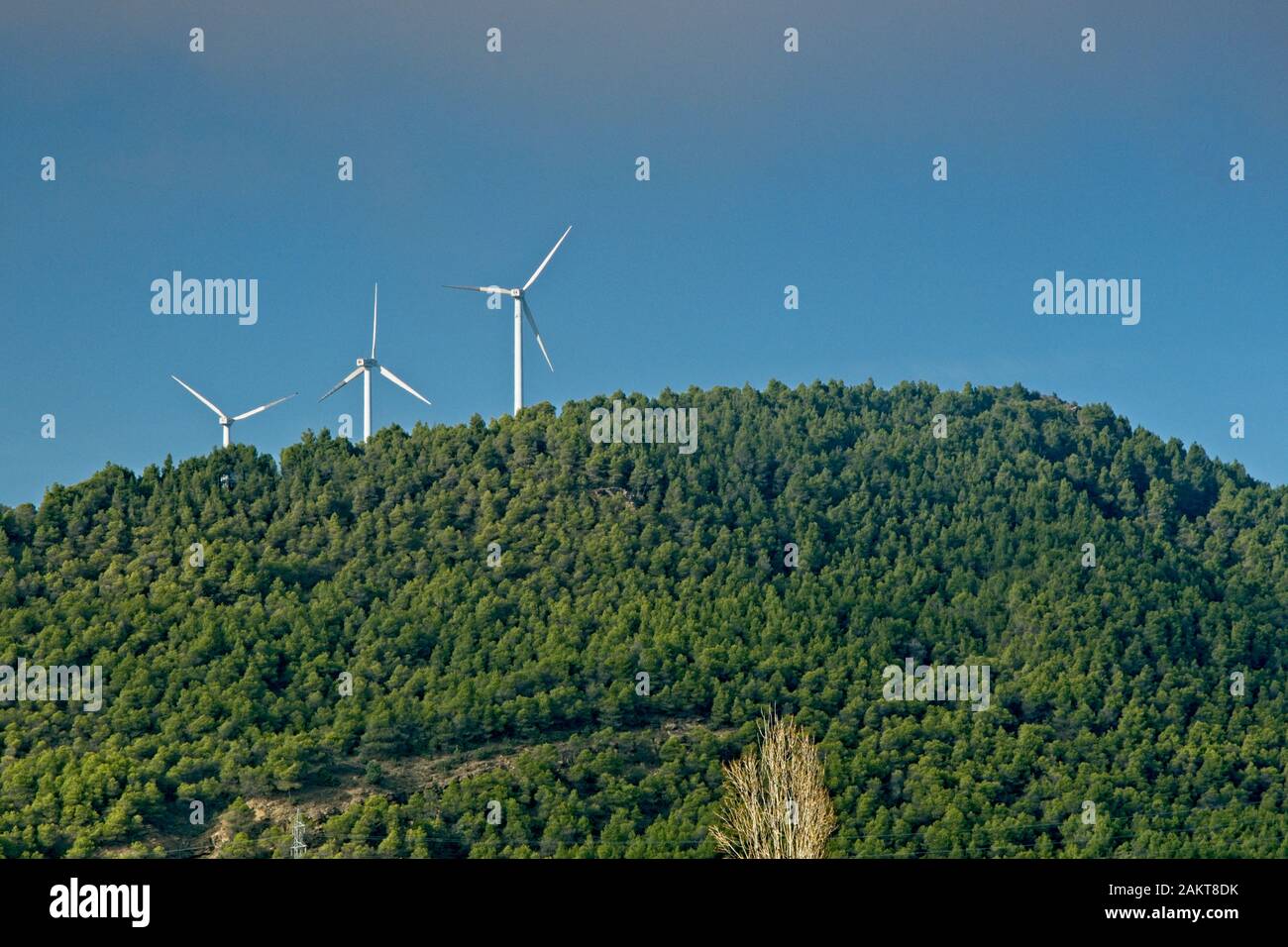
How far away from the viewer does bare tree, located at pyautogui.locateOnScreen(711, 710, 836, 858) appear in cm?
7175

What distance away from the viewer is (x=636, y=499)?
117 meters

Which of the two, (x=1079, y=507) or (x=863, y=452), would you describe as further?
(x=863, y=452)

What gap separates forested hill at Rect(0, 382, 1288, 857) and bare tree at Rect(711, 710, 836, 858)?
2.30m

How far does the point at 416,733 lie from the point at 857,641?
28.3m

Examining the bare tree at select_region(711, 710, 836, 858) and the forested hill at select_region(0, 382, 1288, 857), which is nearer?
the bare tree at select_region(711, 710, 836, 858)

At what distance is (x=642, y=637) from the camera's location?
333 ft

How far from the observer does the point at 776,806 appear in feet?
246

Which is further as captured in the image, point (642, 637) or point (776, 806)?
point (642, 637)

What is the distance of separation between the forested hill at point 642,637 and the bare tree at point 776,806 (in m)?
2.30

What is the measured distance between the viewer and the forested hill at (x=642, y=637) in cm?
8631

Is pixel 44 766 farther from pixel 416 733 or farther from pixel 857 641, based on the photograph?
pixel 857 641

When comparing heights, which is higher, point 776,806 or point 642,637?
point 642,637

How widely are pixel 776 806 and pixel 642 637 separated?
1082 inches
